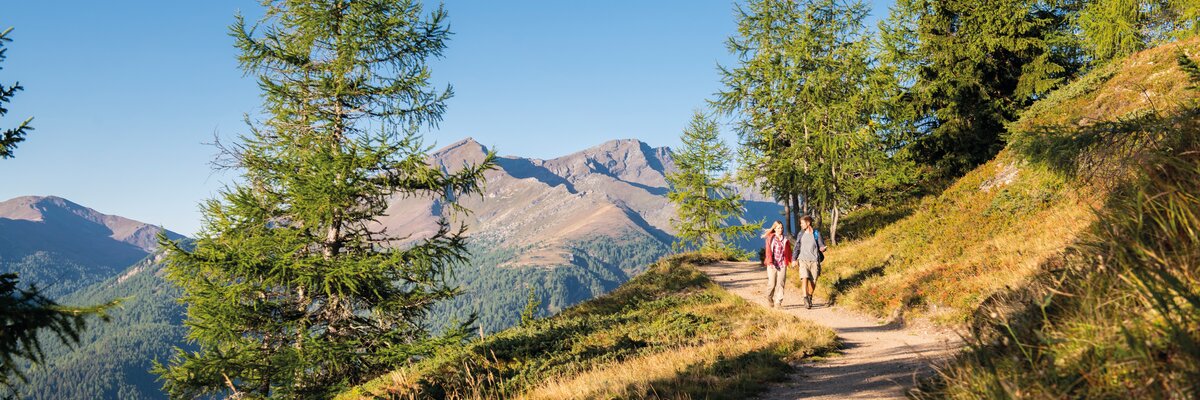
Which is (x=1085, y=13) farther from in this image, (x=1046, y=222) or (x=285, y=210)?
(x=285, y=210)

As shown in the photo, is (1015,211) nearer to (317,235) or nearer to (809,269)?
(809,269)

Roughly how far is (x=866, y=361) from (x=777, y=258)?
6.78 meters

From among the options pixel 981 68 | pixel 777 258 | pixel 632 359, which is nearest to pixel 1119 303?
pixel 632 359

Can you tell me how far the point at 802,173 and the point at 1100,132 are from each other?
17.1 meters

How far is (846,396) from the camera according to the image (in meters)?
6.32

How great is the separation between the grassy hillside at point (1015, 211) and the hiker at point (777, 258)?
1.61 m

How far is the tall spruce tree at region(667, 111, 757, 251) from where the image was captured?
117 feet

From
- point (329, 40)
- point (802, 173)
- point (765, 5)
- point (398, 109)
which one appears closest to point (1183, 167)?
point (398, 109)

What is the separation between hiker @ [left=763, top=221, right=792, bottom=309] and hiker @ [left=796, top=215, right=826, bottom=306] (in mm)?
318

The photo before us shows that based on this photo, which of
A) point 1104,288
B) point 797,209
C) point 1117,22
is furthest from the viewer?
point 797,209

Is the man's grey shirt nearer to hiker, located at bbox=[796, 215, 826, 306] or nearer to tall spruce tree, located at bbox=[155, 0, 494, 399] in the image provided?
hiker, located at bbox=[796, 215, 826, 306]

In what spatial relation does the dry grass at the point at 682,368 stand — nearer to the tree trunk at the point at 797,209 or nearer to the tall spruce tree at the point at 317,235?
the tall spruce tree at the point at 317,235

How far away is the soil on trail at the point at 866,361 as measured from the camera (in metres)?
6.50

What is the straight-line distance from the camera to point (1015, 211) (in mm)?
15773
